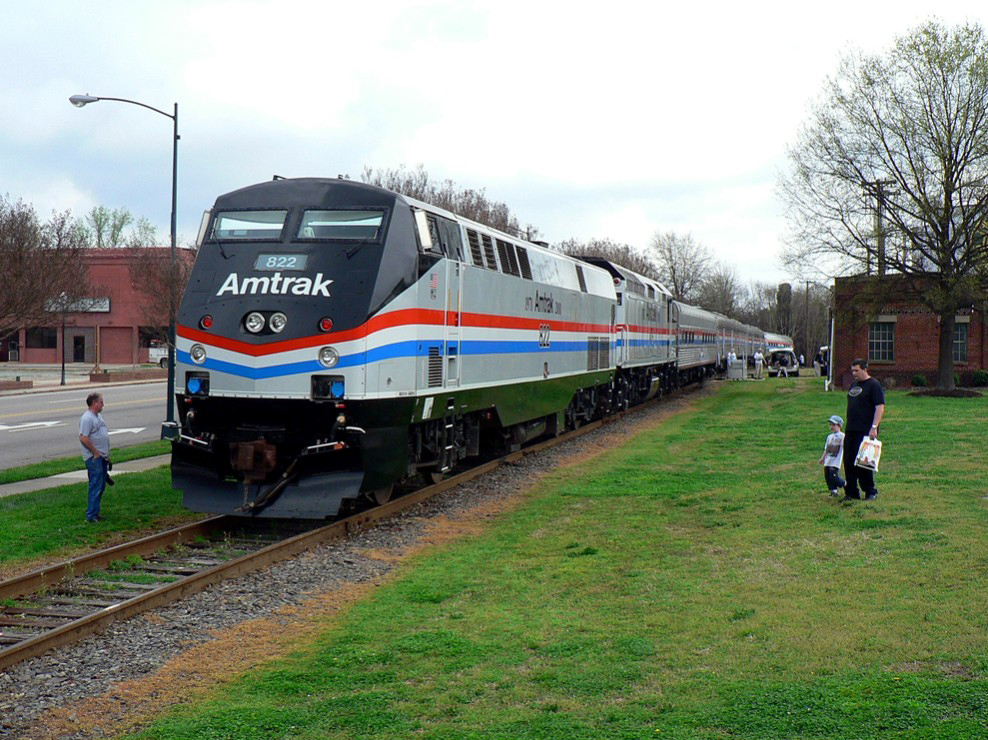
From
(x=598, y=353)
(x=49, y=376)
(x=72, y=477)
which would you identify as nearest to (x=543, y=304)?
(x=598, y=353)

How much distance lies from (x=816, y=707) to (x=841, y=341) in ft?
137

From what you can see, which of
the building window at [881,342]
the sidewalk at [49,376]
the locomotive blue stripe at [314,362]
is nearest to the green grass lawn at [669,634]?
the locomotive blue stripe at [314,362]

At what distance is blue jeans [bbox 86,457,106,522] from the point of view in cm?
1181

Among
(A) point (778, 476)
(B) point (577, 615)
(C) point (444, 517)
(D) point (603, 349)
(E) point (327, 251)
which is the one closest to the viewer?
(B) point (577, 615)

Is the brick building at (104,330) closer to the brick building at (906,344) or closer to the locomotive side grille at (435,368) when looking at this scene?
the brick building at (906,344)

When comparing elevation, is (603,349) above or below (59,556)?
above

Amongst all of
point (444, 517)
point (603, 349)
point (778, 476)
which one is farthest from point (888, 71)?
point (444, 517)

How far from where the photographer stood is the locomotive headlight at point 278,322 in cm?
1070

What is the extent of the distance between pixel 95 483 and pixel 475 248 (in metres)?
5.99

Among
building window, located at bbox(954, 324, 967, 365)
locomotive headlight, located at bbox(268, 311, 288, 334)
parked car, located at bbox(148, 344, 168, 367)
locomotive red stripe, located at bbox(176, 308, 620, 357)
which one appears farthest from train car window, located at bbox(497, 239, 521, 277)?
parked car, located at bbox(148, 344, 168, 367)

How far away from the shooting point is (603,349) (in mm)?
23344

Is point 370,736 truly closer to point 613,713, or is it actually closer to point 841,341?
point 613,713

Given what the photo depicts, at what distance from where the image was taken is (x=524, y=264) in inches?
640

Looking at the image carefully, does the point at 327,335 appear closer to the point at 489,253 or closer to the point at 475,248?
the point at 475,248
